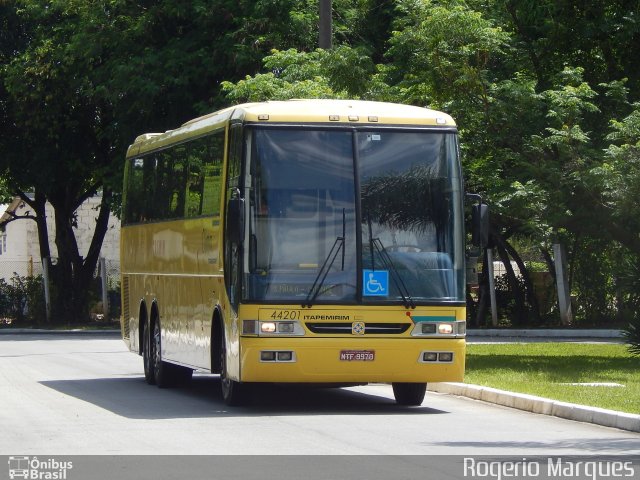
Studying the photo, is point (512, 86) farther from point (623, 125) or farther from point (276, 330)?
point (276, 330)

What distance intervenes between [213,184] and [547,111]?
8.67m

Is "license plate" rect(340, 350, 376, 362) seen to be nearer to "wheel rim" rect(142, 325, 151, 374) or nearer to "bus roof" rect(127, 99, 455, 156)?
"bus roof" rect(127, 99, 455, 156)

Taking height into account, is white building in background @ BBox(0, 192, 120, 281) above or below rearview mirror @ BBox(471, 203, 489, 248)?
above

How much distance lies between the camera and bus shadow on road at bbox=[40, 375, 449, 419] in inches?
632

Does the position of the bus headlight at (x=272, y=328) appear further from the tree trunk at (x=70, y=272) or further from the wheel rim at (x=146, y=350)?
the tree trunk at (x=70, y=272)

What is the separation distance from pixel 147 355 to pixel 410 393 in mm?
5591

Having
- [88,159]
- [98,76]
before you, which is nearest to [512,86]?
[98,76]

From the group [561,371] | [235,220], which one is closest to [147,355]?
[235,220]

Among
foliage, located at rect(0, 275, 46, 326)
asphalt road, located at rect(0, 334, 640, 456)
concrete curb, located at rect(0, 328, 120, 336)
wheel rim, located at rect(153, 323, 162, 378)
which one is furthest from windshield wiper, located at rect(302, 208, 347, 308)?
foliage, located at rect(0, 275, 46, 326)

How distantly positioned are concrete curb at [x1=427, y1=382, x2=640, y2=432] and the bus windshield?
60.4 inches

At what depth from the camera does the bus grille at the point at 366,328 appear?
15734 mm

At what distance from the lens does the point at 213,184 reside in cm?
1731

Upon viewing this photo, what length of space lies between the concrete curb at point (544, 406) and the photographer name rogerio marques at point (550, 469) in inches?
110

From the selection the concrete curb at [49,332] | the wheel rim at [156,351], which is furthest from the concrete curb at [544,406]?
the concrete curb at [49,332]
